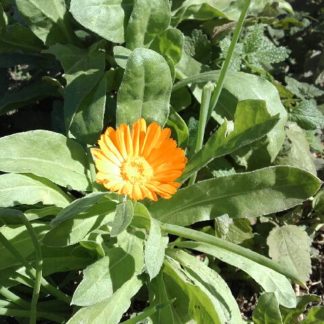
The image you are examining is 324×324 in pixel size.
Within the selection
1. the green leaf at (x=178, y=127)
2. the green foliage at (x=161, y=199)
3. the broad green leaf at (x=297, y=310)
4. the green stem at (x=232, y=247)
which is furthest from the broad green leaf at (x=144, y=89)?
the broad green leaf at (x=297, y=310)

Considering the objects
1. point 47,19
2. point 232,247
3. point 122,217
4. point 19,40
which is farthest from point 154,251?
point 19,40

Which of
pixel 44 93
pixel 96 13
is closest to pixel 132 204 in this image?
pixel 96 13

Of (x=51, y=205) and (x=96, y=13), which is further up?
(x=96, y=13)

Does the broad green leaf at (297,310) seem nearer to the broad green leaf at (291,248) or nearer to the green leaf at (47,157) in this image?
the broad green leaf at (291,248)

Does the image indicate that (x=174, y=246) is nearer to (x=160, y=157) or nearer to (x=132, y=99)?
(x=160, y=157)

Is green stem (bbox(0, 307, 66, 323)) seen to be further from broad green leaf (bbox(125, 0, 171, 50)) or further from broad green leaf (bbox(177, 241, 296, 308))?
broad green leaf (bbox(125, 0, 171, 50))

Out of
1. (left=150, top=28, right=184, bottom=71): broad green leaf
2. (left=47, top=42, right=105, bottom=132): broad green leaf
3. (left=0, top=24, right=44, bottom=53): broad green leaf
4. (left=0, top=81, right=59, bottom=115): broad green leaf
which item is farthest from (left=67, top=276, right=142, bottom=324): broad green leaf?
(left=0, top=24, right=44, bottom=53): broad green leaf

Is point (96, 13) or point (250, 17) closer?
point (96, 13)

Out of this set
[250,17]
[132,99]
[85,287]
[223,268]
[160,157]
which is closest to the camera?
[85,287]
